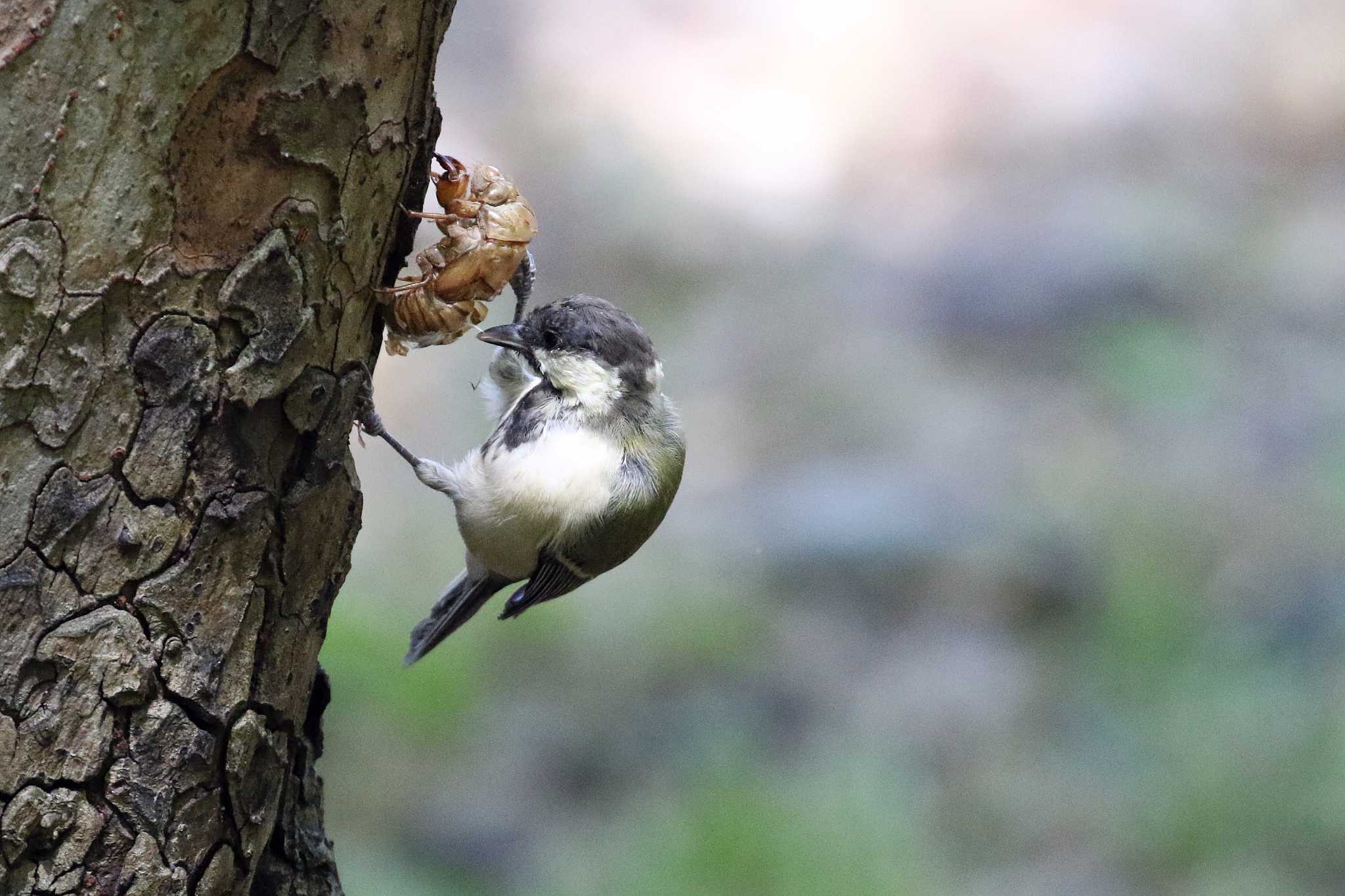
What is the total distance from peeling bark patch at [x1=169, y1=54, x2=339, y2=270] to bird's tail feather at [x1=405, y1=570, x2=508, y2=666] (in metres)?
1.86

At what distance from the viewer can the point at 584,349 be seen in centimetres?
328

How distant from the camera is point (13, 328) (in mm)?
1829

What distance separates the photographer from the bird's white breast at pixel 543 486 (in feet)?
10.7

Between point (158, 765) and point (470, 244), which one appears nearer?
point (158, 765)

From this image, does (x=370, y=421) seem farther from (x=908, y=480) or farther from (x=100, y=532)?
(x=908, y=480)

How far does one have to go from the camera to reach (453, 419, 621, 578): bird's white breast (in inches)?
128

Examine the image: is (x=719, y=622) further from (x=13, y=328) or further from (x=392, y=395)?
(x=13, y=328)

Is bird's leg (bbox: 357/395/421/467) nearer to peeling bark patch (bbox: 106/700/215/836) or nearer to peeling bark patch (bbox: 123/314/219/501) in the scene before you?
peeling bark patch (bbox: 123/314/219/501)

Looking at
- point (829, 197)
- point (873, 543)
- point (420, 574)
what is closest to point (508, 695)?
A: point (420, 574)

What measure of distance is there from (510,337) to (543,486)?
1.24 ft

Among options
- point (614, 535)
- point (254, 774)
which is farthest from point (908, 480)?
point (254, 774)

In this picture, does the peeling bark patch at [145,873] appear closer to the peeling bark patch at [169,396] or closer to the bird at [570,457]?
the peeling bark patch at [169,396]

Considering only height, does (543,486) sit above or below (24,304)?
above

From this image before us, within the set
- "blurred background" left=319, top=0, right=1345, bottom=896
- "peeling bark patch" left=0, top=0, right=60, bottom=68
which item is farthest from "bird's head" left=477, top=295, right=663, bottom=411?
"blurred background" left=319, top=0, right=1345, bottom=896
